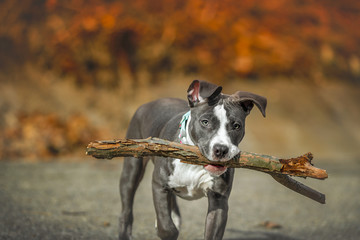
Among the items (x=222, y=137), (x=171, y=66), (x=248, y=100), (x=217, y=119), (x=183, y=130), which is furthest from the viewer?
(x=171, y=66)

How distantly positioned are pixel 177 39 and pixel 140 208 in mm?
10064

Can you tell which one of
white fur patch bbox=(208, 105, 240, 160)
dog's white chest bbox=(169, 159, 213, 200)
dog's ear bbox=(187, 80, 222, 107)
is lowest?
dog's white chest bbox=(169, 159, 213, 200)

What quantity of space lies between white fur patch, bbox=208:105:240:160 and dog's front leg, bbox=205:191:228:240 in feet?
2.14

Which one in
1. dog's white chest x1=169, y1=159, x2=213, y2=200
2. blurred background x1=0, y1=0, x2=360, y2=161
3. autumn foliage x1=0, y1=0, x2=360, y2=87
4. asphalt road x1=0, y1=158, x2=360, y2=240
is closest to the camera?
dog's white chest x1=169, y1=159, x2=213, y2=200

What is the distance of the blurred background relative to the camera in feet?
48.1

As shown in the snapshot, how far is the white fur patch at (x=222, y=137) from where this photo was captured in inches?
135

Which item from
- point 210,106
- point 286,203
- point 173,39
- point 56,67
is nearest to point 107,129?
point 56,67

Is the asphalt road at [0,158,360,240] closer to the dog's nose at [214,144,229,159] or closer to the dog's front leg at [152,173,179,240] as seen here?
the dog's front leg at [152,173,179,240]

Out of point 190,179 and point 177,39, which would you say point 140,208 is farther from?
point 177,39

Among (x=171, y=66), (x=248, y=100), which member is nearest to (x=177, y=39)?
(x=171, y=66)

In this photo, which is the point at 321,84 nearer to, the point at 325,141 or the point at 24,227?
the point at 325,141

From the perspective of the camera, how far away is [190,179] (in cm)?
394

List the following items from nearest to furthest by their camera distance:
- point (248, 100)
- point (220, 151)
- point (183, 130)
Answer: point (220, 151) → point (248, 100) → point (183, 130)

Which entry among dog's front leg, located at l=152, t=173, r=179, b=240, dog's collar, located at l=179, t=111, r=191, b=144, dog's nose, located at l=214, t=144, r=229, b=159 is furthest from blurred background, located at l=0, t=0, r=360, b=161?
dog's nose, located at l=214, t=144, r=229, b=159
